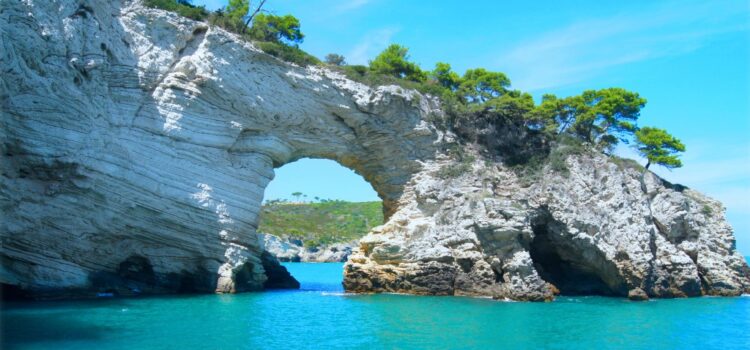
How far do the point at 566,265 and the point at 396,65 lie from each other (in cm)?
1471

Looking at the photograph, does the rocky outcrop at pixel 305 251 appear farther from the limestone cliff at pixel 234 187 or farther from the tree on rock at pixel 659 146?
the tree on rock at pixel 659 146

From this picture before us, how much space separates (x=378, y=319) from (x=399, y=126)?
14.2 meters

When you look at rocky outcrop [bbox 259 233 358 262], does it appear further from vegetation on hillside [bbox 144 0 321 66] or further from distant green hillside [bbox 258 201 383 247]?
vegetation on hillside [bbox 144 0 321 66]

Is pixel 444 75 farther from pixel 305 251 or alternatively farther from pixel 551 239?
pixel 305 251

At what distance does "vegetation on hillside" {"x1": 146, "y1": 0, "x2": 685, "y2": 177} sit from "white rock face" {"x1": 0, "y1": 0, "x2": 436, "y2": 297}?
2.36 meters

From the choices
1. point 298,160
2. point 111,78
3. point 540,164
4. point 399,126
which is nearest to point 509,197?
point 540,164

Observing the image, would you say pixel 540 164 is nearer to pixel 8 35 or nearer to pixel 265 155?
pixel 265 155

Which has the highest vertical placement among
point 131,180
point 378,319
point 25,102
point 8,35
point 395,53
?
point 395,53

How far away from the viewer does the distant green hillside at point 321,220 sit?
10144 cm

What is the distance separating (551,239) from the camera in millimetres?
32594

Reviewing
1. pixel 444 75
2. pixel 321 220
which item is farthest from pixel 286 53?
pixel 321 220

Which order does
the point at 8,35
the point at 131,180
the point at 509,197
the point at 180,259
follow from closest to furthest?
1. the point at 8,35
2. the point at 131,180
3. the point at 180,259
4. the point at 509,197

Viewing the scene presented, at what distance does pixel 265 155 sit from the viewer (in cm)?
3081

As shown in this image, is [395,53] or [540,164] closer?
[540,164]
